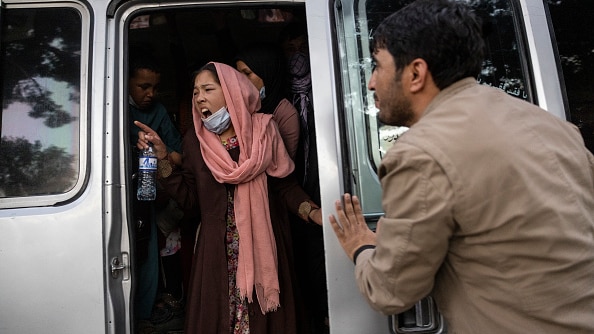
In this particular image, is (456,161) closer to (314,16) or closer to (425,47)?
(425,47)

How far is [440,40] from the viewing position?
1.25m

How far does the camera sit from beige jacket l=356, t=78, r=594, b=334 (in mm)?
1125

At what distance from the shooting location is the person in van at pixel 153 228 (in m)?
2.36

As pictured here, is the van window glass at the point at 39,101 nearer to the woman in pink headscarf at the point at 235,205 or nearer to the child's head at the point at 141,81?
the woman in pink headscarf at the point at 235,205

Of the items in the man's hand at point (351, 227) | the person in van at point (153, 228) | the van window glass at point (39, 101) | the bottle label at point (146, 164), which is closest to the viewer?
the man's hand at point (351, 227)

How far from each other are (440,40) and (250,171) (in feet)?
3.63

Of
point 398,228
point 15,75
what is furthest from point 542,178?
point 15,75

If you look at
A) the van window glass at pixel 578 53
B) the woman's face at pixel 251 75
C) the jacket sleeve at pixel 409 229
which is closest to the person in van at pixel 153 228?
the woman's face at pixel 251 75

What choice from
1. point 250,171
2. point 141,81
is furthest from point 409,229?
point 141,81

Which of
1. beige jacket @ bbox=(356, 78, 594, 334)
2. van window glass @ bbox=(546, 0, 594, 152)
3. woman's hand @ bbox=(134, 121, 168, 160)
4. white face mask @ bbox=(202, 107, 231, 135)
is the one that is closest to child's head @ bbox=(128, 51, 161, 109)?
woman's hand @ bbox=(134, 121, 168, 160)

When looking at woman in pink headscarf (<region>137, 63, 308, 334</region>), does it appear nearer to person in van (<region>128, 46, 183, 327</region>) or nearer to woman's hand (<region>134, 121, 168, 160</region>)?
woman's hand (<region>134, 121, 168, 160</region>)

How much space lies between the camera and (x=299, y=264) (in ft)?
8.33

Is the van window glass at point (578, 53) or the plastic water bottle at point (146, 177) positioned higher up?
the van window glass at point (578, 53)

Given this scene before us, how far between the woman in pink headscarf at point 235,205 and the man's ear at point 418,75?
0.98m
